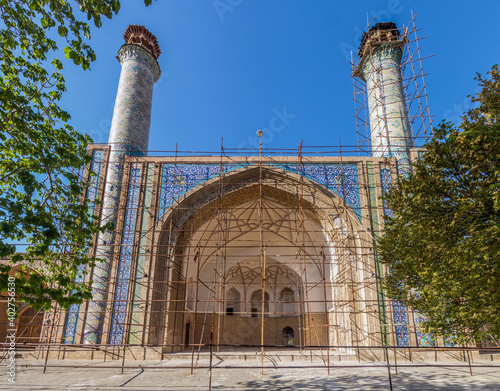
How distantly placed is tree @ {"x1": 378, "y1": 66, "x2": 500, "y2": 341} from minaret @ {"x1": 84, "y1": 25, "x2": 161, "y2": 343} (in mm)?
8057

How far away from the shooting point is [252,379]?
6805mm

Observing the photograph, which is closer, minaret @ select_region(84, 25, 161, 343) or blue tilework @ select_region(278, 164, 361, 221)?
minaret @ select_region(84, 25, 161, 343)

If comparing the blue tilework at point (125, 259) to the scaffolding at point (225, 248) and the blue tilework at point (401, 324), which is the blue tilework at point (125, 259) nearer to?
the scaffolding at point (225, 248)

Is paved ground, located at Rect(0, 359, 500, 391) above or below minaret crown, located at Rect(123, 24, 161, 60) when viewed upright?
below

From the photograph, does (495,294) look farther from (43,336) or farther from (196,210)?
(43,336)

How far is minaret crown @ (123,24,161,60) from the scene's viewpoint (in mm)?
14500

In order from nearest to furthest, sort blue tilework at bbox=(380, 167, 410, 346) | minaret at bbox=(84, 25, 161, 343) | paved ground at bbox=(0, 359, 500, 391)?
1. paved ground at bbox=(0, 359, 500, 391)
2. blue tilework at bbox=(380, 167, 410, 346)
3. minaret at bbox=(84, 25, 161, 343)

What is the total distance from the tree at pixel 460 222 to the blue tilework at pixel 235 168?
5535 millimetres

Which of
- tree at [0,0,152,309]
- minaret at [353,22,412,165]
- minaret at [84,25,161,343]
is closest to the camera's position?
tree at [0,0,152,309]

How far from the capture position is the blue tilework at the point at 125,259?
1045 centimetres

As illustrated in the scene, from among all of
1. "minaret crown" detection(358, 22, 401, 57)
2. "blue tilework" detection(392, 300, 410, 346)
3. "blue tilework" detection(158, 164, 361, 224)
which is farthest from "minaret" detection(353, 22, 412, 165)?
"blue tilework" detection(392, 300, 410, 346)

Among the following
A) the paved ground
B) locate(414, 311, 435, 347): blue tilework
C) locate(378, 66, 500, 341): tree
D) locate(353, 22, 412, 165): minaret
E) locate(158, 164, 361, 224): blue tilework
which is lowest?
the paved ground

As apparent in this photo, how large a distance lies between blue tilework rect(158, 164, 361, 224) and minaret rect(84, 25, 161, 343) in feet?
4.80

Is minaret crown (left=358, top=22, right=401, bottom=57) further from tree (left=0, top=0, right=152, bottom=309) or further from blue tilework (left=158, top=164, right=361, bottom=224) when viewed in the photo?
tree (left=0, top=0, right=152, bottom=309)
